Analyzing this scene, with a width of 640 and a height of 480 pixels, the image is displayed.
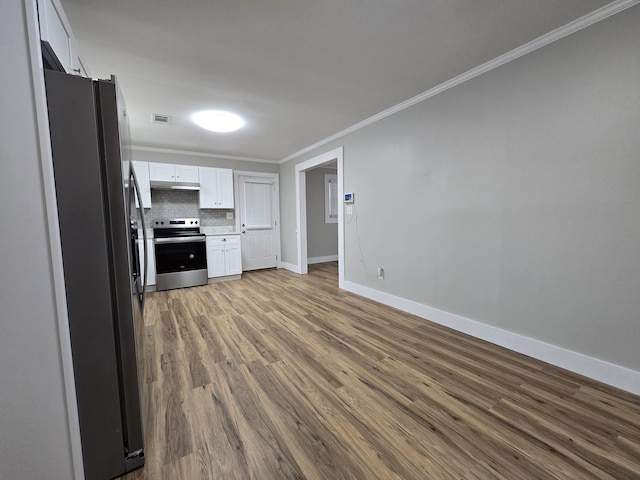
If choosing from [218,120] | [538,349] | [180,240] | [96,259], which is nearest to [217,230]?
[180,240]

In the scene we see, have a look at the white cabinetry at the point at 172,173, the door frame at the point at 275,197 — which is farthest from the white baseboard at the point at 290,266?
the white cabinetry at the point at 172,173

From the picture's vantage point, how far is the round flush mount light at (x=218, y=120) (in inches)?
121

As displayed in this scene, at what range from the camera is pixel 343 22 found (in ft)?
5.52

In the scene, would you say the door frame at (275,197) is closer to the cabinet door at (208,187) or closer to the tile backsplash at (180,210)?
the tile backsplash at (180,210)

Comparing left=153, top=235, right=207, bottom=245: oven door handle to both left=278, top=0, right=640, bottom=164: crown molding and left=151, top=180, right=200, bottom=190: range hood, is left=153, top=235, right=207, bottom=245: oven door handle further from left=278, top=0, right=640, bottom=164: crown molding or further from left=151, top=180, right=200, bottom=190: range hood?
left=278, top=0, right=640, bottom=164: crown molding

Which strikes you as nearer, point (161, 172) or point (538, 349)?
point (538, 349)

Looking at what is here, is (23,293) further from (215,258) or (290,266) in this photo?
(290,266)

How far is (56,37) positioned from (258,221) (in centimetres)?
445

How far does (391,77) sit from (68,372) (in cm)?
296

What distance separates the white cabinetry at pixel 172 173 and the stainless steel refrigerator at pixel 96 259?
12.1 ft

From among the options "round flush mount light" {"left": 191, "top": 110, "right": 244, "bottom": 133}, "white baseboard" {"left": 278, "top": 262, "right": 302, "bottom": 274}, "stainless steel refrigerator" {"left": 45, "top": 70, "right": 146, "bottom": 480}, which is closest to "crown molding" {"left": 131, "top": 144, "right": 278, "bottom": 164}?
"round flush mount light" {"left": 191, "top": 110, "right": 244, "bottom": 133}

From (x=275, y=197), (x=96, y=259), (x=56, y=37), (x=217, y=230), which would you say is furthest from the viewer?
(x=275, y=197)

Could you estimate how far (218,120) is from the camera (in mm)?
3199

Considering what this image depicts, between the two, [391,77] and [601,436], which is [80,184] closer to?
[391,77]
